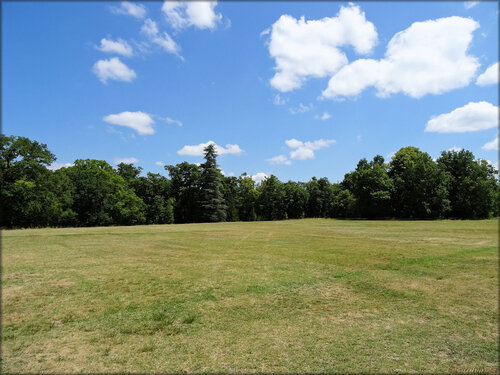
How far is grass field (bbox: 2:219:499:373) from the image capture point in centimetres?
419

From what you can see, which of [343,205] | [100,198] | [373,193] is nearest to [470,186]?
[373,193]

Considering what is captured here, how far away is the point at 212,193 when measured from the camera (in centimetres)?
6531

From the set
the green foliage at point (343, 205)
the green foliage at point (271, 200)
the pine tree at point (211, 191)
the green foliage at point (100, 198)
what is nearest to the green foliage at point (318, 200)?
the green foliage at point (343, 205)

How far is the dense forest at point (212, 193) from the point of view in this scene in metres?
43.2

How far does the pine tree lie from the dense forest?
24cm

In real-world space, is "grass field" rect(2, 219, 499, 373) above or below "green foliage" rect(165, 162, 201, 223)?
below

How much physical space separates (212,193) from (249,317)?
197 feet

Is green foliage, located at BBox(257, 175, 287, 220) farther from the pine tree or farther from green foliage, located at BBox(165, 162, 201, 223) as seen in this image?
green foliage, located at BBox(165, 162, 201, 223)

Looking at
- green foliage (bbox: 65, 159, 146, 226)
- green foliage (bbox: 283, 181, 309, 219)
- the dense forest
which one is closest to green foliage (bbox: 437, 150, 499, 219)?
the dense forest

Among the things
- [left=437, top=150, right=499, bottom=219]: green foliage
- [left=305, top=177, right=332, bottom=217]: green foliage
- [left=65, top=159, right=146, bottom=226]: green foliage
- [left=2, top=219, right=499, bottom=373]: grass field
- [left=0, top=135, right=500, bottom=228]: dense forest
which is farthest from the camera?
[left=305, top=177, right=332, bottom=217]: green foliage

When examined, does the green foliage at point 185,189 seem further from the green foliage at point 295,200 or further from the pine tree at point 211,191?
the green foliage at point 295,200

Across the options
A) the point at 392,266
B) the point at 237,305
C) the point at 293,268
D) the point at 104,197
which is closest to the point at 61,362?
the point at 237,305

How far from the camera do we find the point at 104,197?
2115 inches

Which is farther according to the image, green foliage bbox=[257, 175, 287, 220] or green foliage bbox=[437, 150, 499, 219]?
green foliage bbox=[257, 175, 287, 220]
